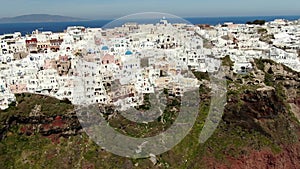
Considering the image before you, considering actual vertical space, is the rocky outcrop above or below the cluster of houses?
below

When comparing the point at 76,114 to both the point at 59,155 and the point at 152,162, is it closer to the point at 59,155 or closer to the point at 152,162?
the point at 59,155

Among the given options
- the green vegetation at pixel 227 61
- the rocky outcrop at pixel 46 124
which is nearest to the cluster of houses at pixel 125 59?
the green vegetation at pixel 227 61

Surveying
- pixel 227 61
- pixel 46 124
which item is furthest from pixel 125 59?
pixel 46 124

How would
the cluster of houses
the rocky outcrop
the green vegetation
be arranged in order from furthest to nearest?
1. the green vegetation
2. the cluster of houses
3. the rocky outcrop

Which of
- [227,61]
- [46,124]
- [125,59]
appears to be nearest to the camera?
[46,124]

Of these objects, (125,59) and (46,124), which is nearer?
(46,124)

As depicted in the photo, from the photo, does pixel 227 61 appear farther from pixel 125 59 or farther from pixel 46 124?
pixel 46 124

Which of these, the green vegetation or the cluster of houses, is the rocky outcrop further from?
the green vegetation

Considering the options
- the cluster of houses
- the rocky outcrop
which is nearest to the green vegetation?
the cluster of houses

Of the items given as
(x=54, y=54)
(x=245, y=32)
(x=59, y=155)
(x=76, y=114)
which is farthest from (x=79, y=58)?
(x=245, y=32)
